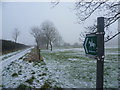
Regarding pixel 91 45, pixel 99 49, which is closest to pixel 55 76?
pixel 91 45

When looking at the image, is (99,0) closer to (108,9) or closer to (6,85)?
(108,9)

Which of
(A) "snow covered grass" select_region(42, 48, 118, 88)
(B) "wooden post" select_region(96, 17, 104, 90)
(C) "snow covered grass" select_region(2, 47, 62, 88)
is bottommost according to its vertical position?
(A) "snow covered grass" select_region(42, 48, 118, 88)

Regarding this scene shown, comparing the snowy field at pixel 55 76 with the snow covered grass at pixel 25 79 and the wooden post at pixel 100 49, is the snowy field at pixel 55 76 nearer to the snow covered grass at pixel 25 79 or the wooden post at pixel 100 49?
the snow covered grass at pixel 25 79

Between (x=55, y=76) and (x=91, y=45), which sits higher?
(x=91, y=45)

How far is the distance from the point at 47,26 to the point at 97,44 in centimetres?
3753

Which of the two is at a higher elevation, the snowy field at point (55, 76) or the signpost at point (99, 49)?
the signpost at point (99, 49)

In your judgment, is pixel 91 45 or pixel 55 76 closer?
pixel 91 45

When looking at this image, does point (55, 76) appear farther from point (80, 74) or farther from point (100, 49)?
point (100, 49)

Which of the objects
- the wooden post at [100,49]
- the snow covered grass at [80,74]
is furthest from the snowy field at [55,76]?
the wooden post at [100,49]

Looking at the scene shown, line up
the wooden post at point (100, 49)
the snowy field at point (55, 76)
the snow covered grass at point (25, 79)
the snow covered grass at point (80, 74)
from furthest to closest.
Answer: the snow covered grass at point (80, 74), the snowy field at point (55, 76), the snow covered grass at point (25, 79), the wooden post at point (100, 49)

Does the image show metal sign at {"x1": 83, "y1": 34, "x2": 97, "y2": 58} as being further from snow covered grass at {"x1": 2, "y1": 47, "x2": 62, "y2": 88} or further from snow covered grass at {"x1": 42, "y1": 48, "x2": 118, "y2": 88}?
snow covered grass at {"x1": 2, "y1": 47, "x2": 62, "y2": 88}

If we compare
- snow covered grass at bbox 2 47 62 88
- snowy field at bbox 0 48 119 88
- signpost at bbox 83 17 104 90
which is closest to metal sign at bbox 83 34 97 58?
signpost at bbox 83 17 104 90

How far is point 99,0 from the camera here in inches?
138

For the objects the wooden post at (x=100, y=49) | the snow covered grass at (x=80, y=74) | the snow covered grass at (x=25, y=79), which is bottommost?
the snow covered grass at (x=80, y=74)
